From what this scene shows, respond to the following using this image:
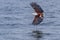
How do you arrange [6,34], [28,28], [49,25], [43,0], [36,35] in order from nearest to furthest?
[36,35], [6,34], [28,28], [49,25], [43,0]

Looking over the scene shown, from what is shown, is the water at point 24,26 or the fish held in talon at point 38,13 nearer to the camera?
the fish held in talon at point 38,13

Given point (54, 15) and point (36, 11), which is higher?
point (36, 11)

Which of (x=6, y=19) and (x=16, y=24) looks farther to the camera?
(x=6, y=19)

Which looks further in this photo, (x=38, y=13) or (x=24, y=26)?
(x=24, y=26)

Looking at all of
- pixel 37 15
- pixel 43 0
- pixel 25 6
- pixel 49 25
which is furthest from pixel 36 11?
pixel 43 0

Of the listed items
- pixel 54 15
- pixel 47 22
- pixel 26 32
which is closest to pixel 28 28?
pixel 26 32

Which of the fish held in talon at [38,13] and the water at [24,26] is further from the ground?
the fish held in talon at [38,13]

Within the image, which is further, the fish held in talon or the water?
the water

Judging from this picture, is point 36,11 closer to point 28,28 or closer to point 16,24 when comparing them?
point 28,28

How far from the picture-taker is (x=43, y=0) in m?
18.1

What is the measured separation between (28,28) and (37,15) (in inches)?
157

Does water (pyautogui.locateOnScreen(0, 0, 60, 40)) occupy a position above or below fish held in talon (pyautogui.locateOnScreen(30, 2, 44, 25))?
below

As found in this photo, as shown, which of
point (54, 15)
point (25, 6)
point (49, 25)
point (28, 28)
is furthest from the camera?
point (25, 6)

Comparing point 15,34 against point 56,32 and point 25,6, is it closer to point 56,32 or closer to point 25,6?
point 56,32
